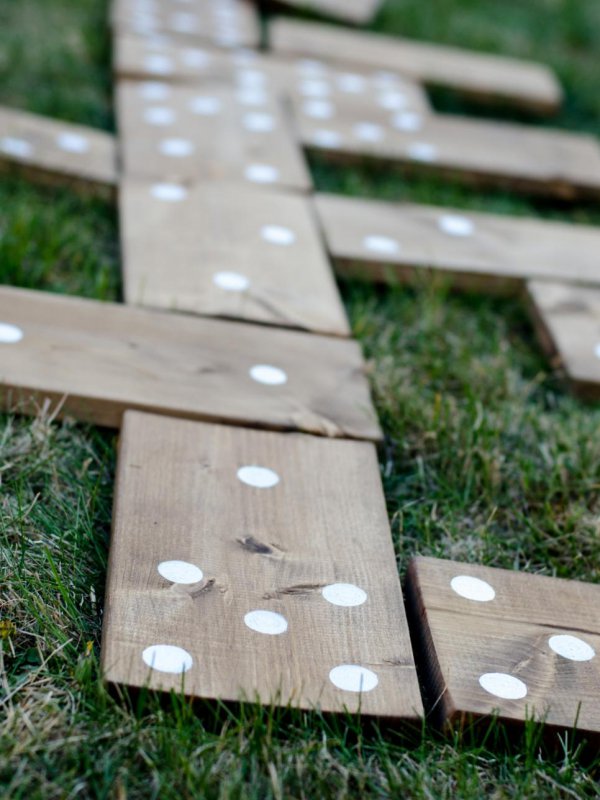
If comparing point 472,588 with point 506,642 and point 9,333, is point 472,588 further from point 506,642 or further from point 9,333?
point 9,333

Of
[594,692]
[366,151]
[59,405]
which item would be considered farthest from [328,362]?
[366,151]

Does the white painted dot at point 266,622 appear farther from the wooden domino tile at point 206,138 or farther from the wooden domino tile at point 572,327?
the wooden domino tile at point 206,138

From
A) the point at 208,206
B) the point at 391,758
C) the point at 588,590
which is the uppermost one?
the point at 208,206

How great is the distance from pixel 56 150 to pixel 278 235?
560 mm

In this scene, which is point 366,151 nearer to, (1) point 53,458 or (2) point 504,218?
(2) point 504,218

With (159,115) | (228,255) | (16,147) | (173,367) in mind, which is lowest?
(173,367)

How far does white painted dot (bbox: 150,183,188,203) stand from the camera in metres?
2.01

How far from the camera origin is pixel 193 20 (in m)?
3.16

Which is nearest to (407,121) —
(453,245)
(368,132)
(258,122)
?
(368,132)

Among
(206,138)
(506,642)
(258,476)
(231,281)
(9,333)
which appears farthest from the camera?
(206,138)

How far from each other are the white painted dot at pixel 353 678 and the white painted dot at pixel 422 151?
1.65 m

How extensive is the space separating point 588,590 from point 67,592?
626 mm

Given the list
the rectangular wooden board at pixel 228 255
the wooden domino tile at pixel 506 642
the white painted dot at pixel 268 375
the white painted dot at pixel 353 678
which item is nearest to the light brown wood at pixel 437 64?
the rectangular wooden board at pixel 228 255

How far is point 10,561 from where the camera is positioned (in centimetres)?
116
